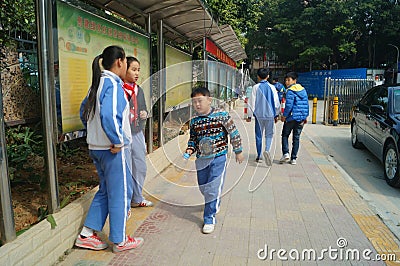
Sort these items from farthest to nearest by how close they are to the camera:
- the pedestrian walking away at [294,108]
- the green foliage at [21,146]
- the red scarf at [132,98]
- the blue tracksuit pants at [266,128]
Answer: the blue tracksuit pants at [266,128] < the pedestrian walking away at [294,108] < the green foliage at [21,146] < the red scarf at [132,98]

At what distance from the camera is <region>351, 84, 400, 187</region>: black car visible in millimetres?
4945

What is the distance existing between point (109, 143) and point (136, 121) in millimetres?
874

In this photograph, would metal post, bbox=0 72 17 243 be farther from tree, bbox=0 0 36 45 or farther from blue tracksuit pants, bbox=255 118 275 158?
blue tracksuit pants, bbox=255 118 275 158

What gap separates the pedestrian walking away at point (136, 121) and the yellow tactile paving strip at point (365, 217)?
7.50 feet

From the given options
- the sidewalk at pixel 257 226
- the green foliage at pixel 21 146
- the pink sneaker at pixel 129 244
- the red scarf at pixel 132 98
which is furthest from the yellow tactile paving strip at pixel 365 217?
the green foliage at pixel 21 146

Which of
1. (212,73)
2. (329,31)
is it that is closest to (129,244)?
(212,73)

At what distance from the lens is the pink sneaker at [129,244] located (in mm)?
2850

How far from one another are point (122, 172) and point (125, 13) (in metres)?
3.18

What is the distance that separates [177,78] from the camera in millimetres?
7062

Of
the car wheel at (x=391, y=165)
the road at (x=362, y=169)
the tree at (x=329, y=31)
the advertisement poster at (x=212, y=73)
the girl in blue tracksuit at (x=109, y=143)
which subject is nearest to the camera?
the girl in blue tracksuit at (x=109, y=143)

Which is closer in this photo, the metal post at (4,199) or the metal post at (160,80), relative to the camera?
the metal post at (4,199)

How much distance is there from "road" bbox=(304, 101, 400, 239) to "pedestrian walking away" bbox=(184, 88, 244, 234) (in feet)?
5.85

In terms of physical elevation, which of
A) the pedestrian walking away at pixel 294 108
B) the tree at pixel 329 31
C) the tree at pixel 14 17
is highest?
the tree at pixel 329 31

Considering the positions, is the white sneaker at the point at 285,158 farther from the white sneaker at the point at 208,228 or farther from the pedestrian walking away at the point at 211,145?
the white sneaker at the point at 208,228
